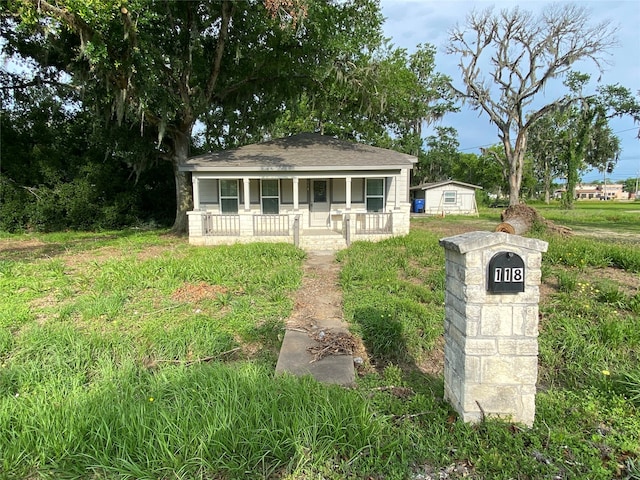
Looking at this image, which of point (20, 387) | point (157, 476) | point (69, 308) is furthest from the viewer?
point (69, 308)

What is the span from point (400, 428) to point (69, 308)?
4.66m

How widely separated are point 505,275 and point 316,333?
2367 millimetres

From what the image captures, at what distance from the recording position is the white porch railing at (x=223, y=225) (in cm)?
1077

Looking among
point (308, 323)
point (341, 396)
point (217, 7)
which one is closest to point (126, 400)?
point (341, 396)

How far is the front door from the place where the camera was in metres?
12.7

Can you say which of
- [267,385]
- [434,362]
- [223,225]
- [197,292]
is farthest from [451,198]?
[267,385]

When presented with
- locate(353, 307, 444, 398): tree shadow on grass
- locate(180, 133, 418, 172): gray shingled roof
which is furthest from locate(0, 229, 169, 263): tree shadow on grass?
locate(353, 307, 444, 398): tree shadow on grass

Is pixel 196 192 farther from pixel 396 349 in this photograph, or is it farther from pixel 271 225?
pixel 396 349

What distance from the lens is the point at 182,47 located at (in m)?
11.0

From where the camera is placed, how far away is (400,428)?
222 centimetres

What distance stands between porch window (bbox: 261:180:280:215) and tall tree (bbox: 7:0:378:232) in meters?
2.96

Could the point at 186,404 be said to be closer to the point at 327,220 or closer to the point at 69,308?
the point at 69,308

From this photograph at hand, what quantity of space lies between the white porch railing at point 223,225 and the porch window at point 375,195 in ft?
15.5

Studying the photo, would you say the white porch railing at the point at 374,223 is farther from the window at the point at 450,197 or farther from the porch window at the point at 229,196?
the window at the point at 450,197
